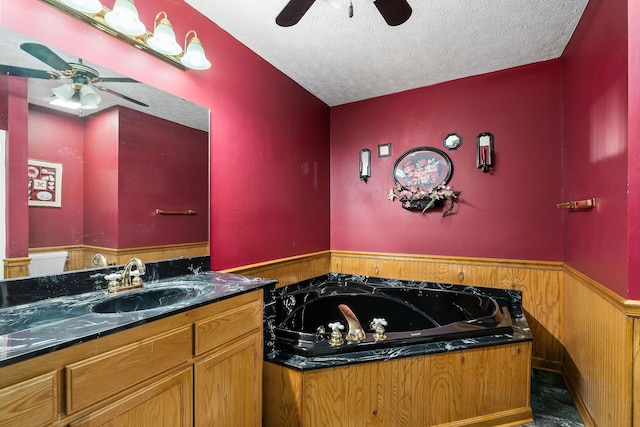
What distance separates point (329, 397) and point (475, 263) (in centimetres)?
192

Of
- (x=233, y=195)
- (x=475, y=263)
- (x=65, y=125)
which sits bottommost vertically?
(x=475, y=263)

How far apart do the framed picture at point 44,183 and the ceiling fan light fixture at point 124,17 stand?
721mm

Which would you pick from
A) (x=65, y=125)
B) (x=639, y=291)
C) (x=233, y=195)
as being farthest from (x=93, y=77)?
(x=639, y=291)

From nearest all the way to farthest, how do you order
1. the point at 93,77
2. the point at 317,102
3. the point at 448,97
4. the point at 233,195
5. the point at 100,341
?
the point at 100,341 → the point at 93,77 → the point at 233,195 → the point at 448,97 → the point at 317,102

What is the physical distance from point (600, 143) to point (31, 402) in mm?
2702

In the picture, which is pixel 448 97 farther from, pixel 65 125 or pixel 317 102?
pixel 65 125

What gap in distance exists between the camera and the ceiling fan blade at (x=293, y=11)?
1.50 meters

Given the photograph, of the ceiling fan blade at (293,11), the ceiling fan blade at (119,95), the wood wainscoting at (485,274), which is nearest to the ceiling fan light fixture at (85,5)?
the ceiling fan blade at (119,95)

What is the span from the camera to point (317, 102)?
3.32m

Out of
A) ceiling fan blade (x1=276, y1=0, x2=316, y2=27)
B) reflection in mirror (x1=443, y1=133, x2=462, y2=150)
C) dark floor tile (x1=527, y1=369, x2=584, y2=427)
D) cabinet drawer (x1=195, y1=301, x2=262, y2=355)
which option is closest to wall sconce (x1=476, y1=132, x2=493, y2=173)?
reflection in mirror (x1=443, y1=133, x2=462, y2=150)

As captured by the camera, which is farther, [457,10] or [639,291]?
[457,10]

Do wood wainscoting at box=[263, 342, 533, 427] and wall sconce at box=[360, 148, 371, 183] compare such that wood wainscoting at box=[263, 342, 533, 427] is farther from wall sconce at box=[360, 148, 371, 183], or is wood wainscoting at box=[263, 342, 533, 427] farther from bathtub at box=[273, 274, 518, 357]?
wall sconce at box=[360, 148, 371, 183]

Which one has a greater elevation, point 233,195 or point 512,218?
point 233,195

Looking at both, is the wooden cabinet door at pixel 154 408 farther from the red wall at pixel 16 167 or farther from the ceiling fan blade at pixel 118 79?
the ceiling fan blade at pixel 118 79
